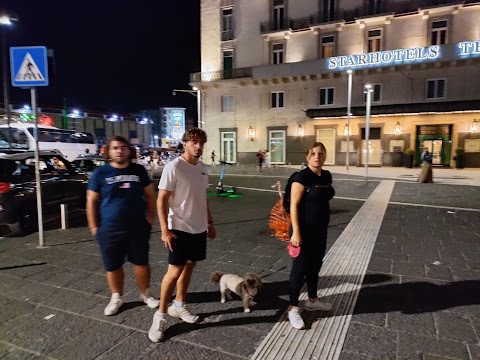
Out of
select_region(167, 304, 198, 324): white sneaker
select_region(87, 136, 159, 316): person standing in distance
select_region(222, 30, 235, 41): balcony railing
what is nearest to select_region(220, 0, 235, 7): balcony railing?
select_region(222, 30, 235, 41): balcony railing

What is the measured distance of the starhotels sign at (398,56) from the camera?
2100cm

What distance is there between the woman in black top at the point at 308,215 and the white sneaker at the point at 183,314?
92 cm

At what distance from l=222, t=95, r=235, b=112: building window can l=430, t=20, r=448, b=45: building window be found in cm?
1559

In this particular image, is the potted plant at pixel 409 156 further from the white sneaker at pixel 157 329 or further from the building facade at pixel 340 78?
the white sneaker at pixel 157 329

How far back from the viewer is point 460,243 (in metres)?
5.75

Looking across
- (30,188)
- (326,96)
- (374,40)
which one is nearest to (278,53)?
(326,96)

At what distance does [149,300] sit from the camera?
11.5ft

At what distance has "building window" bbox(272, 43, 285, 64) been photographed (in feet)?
92.0

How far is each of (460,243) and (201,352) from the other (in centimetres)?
509

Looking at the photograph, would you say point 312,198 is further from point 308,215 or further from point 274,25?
point 274,25

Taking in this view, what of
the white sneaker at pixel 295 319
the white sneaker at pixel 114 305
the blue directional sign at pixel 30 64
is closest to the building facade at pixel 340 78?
the blue directional sign at pixel 30 64

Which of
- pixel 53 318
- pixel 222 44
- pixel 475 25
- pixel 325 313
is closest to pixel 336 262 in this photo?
pixel 325 313

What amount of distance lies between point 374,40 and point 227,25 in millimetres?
12683

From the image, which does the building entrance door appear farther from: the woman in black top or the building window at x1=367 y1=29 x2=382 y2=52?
the woman in black top
